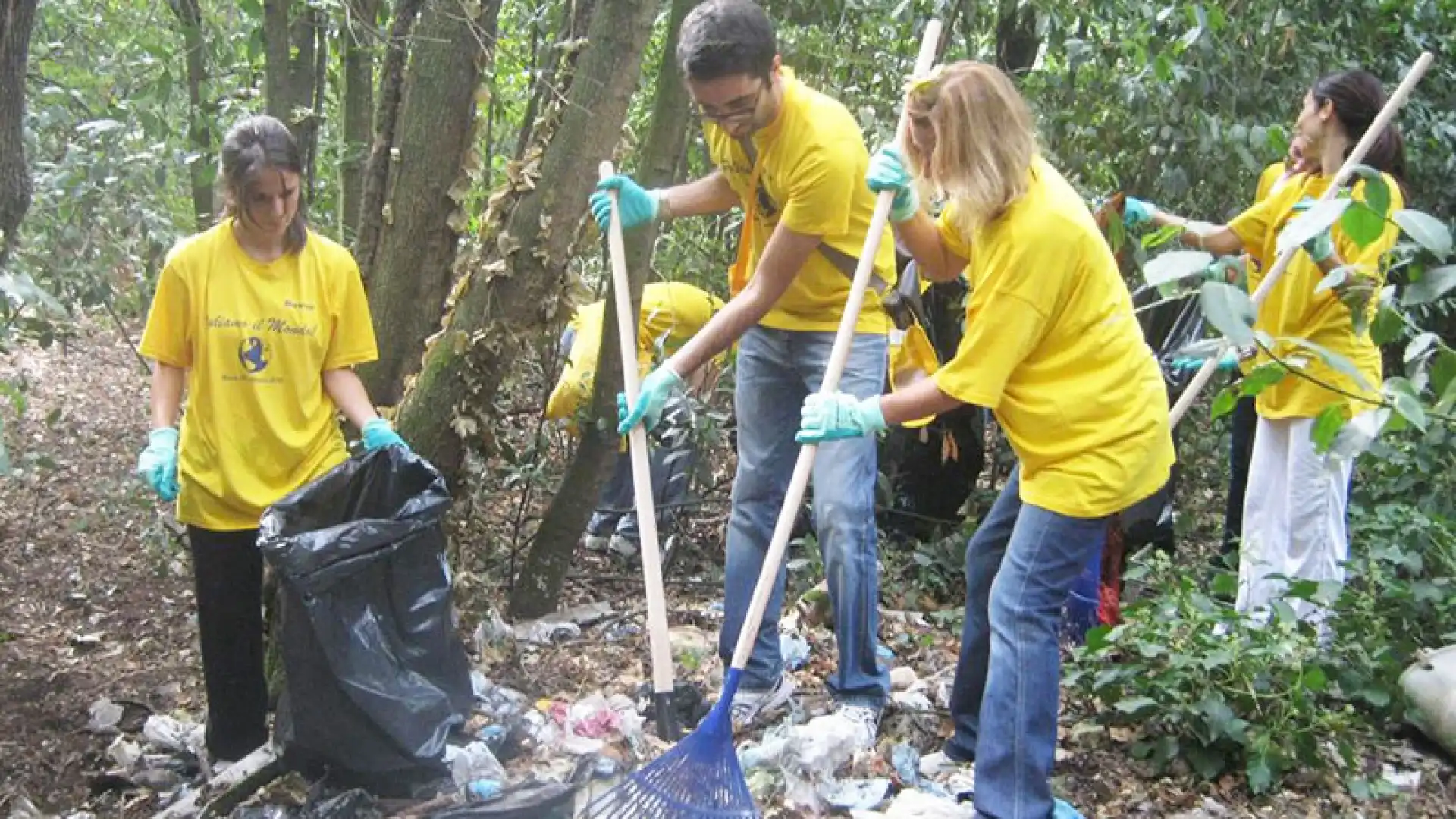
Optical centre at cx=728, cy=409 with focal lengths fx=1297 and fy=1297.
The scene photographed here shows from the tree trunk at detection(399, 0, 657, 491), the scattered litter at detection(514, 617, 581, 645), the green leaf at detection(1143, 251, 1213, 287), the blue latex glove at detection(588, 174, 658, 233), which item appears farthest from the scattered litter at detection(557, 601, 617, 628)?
the green leaf at detection(1143, 251, 1213, 287)

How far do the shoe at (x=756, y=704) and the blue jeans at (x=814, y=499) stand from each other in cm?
2

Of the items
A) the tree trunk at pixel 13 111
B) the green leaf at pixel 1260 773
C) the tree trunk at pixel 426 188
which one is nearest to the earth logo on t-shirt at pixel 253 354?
the tree trunk at pixel 13 111

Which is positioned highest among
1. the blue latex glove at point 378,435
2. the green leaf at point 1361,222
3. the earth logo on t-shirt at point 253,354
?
the green leaf at point 1361,222

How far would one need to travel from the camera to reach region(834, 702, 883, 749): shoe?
3.26 meters

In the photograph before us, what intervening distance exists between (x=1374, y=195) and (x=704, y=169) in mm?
→ 3859

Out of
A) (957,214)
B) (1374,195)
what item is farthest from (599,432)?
(1374,195)

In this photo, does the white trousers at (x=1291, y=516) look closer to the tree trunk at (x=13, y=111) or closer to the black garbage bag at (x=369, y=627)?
the black garbage bag at (x=369, y=627)

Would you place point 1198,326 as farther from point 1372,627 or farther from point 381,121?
point 381,121

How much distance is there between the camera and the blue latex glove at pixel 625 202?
346 centimetres

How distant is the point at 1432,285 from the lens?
1.94 meters

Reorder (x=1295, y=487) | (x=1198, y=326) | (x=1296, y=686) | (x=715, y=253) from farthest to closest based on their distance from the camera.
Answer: (x=715, y=253)
(x=1198, y=326)
(x=1295, y=487)
(x=1296, y=686)

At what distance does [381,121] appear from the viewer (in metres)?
3.81

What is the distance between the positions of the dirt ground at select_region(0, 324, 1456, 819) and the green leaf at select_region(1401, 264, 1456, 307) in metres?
1.53

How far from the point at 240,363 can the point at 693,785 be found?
142cm
